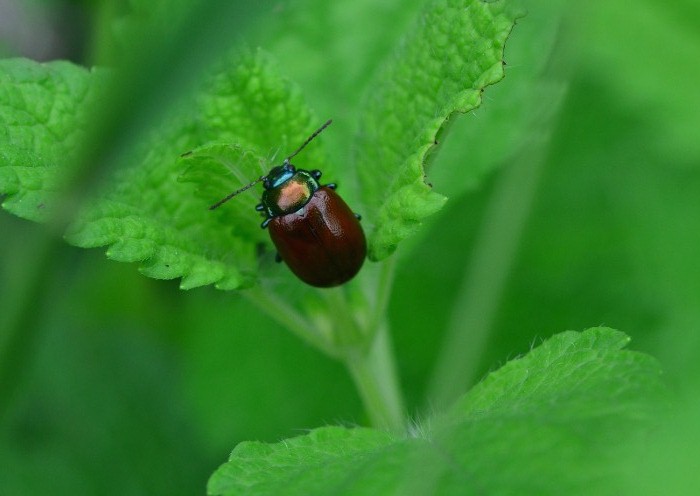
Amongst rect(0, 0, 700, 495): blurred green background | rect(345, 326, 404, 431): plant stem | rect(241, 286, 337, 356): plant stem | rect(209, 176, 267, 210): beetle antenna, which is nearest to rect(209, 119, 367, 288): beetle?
rect(209, 176, 267, 210): beetle antenna

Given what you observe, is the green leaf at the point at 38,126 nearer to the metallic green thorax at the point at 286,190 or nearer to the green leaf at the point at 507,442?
the metallic green thorax at the point at 286,190

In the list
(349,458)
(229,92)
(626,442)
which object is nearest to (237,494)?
(349,458)

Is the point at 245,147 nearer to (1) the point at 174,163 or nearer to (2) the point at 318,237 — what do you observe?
(1) the point at 174,163

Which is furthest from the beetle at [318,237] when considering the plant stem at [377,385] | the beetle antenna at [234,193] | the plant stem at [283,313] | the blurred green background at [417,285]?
the blurred green background at [417,285]

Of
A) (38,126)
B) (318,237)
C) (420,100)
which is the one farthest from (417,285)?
(38,126)

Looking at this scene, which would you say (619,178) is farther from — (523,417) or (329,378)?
(523,417)

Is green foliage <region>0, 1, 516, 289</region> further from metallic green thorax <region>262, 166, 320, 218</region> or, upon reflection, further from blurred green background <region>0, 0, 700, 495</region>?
blurred green background <region>0, 0, 700, 495</region>
